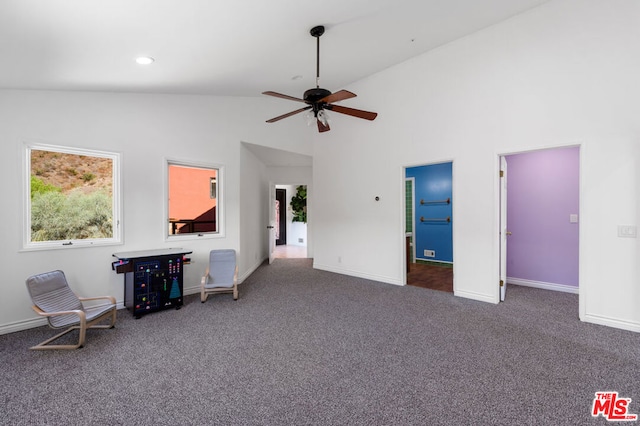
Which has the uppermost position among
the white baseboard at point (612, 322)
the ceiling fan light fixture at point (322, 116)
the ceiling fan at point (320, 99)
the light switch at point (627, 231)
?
the ceiling fan at point (320, 99)

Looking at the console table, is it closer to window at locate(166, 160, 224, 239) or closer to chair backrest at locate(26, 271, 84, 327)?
chair backrest at locate(26, 271, 84, 327)

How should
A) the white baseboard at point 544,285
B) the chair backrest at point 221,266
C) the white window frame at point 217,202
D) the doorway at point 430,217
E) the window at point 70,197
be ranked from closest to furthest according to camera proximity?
the window at point 70,197
the white window frame at point 217,202
the white baseboard at point 544,285
the chair backrest at point 221,266
the doorway at point 430,217

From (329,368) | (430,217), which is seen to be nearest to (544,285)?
(430,217)

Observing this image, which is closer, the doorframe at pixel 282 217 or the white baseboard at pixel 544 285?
the white baseboard at pixel 544 285

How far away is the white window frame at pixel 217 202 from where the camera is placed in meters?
4.30

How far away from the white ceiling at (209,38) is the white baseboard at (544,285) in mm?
3947

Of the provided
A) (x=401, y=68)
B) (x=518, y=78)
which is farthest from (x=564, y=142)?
(x=401, y=68)

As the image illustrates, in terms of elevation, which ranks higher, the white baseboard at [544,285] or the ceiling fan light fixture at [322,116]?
the ceiling fan light fixture at [322,116]

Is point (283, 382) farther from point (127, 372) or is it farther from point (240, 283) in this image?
point (240, 283)

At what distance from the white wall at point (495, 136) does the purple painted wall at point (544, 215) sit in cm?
128

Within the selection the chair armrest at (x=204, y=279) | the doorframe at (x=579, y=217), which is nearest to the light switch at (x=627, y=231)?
the doorframe at (x=579, y=217)

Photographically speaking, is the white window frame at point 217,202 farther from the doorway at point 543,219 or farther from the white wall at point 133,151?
the doorway at point 543,219

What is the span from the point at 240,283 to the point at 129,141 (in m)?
Result: 2.79

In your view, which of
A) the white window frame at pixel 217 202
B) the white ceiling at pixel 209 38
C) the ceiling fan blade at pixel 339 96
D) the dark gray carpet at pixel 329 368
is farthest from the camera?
the white window frame at pixel 217 202
